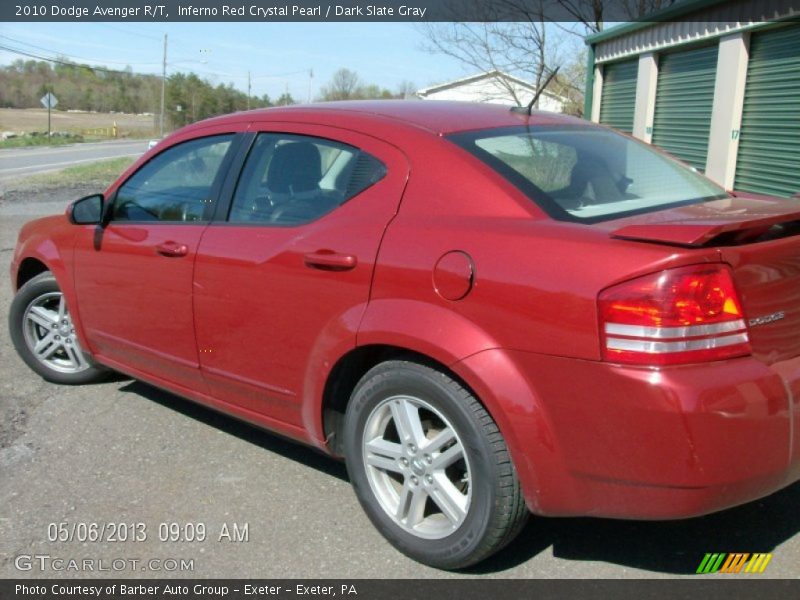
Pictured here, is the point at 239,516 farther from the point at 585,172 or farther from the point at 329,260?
the point at 585,172

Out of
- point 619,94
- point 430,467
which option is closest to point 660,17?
point 619,94

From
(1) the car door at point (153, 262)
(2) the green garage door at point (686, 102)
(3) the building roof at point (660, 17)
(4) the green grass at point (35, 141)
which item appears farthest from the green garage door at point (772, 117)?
(4) the green grass at point (35, 141)

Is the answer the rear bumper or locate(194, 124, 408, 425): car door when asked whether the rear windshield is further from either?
the rear bumper

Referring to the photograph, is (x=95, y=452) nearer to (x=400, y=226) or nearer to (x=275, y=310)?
(x=275, y=310)

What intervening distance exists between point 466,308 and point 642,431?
2.26 feet

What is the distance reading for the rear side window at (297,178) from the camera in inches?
128

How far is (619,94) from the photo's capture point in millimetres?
13953

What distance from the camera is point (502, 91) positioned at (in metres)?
19.6

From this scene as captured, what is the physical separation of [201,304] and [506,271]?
5.26 ft

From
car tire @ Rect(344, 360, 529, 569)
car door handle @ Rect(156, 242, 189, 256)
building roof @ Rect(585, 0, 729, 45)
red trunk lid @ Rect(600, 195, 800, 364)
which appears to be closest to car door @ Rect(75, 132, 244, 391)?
car door handle @ Rect(156, 242, 189, 256)

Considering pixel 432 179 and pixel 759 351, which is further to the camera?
pixel 432 179

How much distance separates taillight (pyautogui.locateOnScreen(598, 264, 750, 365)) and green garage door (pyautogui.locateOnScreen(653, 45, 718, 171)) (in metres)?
9.03

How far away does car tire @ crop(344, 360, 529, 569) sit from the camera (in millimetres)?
2680
